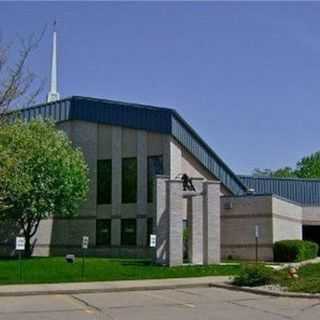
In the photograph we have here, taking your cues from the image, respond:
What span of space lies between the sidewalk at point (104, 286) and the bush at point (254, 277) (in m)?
1.02

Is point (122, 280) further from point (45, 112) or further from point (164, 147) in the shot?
point (45, 112)

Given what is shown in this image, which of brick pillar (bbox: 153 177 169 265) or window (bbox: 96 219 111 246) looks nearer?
brick pillar (bbox: 153 177 169 265)

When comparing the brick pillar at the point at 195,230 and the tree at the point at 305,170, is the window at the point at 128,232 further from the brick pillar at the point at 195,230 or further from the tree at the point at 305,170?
the tree at the point at 305,170

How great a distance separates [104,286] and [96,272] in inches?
190

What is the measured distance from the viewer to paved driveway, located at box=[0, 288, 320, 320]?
14969 mm

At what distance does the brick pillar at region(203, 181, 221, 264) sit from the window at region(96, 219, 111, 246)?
1155 centimetres

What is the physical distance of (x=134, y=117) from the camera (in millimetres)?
42531

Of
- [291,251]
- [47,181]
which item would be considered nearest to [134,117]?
[47,181]

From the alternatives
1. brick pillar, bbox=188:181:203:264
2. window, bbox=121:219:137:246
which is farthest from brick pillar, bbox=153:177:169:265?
window, bbox=121:219:137:246

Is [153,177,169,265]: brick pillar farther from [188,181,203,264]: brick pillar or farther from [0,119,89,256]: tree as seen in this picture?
[0,119,89,256]: tree

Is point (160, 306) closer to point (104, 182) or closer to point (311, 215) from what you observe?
point (104, 182)

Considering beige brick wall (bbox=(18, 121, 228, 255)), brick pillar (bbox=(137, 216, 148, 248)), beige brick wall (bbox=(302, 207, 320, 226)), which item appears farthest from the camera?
beige brick wall (bbox=(302, 207, 320, 226))

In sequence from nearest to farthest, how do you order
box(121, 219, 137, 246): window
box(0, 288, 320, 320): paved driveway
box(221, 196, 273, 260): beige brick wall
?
box(0, 288, 320, 320): paved driveway, box(221, 196, 273, 260): beige brick wall, box(121, 219, 137, 246): window

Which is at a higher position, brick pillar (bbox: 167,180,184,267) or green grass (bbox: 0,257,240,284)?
brick pillar (bbox: 167,180,184,267)
